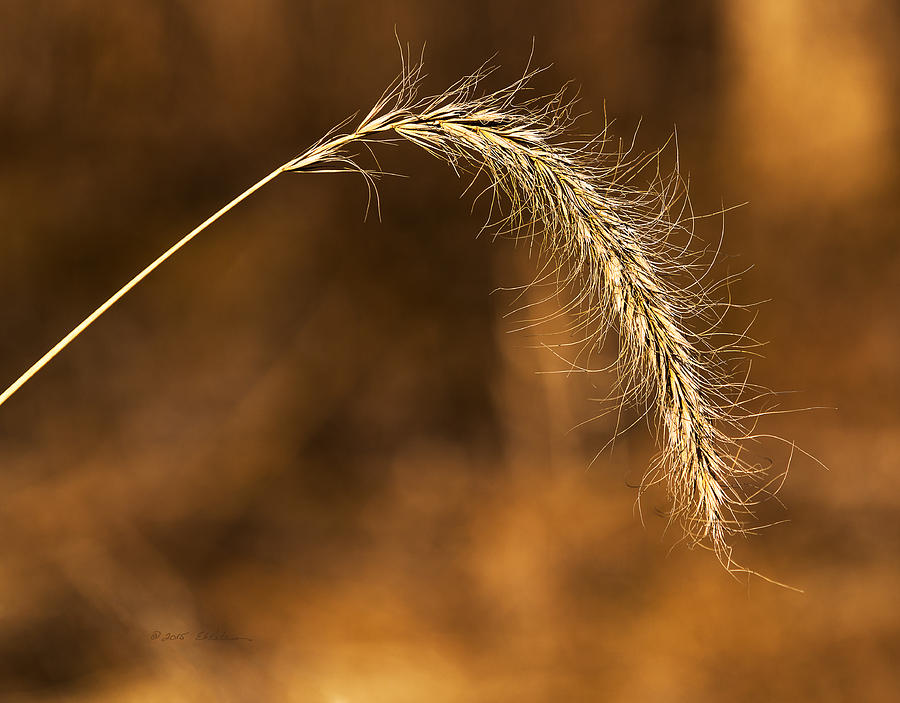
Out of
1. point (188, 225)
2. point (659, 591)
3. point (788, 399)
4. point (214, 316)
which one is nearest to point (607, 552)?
point (659, 591)

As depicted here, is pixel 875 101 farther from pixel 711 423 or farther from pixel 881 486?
pixel 711 423
